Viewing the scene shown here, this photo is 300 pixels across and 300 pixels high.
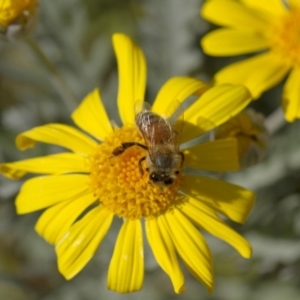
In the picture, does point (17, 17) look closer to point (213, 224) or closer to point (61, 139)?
point (61, 139)

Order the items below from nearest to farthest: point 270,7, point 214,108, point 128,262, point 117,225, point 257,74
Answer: point 128,262
point 214,108
point 257,74
point 270,7
point 117,225

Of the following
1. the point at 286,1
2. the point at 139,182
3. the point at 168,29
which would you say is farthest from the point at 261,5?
the point at 139,182

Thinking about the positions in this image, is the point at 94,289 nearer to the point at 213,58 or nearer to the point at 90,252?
the point at 90,252

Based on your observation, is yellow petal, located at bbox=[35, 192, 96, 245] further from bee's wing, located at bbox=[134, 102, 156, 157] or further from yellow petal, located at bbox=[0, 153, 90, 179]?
bee's wing, located at bbox=[134, 102, 156, 157]

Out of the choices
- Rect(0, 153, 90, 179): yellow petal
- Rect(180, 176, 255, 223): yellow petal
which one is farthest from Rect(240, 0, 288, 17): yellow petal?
Rect(0, 153, 90, 179): yellow petal

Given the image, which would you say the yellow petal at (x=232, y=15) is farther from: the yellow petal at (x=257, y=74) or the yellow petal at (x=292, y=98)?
the yellow petal at (x=292, y=98)

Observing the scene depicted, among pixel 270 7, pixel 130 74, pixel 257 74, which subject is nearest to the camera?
pixel 130 74

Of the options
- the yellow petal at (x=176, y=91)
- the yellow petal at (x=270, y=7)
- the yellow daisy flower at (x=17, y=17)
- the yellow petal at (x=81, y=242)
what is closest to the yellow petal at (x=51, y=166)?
the yellow petal at (x=81, y=242)

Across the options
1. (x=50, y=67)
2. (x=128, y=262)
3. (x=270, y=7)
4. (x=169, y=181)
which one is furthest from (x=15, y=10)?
(x=270, y=7)
